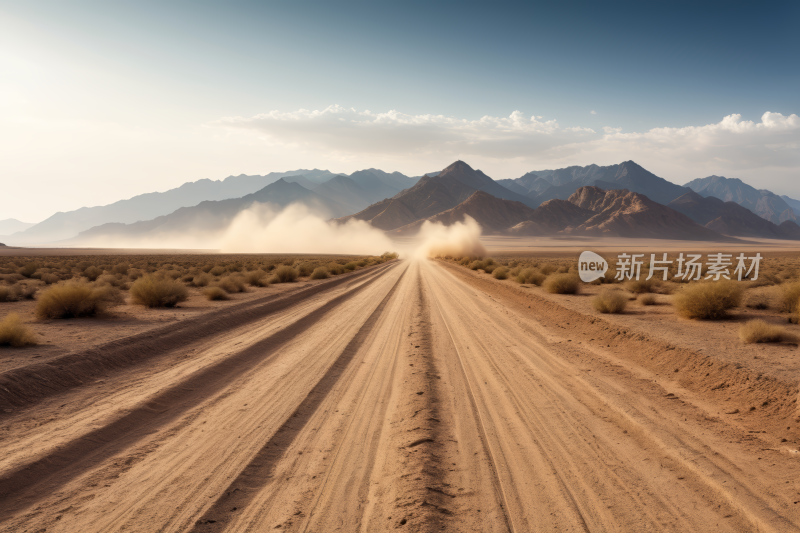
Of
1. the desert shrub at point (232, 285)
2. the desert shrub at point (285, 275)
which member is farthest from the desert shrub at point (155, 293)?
the desert shrub at point (285, 275)

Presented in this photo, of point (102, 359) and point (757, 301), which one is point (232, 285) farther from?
point (757, 301)

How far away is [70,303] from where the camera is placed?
39.2ft

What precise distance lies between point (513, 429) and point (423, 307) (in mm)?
10015

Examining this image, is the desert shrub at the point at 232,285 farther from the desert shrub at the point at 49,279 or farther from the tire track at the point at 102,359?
the desert shrub at the point at 49,279

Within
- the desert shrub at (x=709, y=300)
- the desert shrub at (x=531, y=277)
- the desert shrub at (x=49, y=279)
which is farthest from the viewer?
the desert shrub at (x=531, y=277)

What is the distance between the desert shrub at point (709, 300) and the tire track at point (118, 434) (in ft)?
40.3

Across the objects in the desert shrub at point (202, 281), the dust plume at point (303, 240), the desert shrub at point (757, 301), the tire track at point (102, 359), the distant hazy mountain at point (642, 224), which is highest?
the distant hazy mountain at point (642, 224)

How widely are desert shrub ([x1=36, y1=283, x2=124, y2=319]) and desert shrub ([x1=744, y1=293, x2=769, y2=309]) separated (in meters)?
21.2

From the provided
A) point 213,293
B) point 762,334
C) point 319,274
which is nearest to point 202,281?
point 213,293

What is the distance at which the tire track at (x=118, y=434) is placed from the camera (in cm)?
397

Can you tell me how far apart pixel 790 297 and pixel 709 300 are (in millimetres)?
2707

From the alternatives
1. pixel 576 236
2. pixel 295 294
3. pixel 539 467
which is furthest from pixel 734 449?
pixel 576 236

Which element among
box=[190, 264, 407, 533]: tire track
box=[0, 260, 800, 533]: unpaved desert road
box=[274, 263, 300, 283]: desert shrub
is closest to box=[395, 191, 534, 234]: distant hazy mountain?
box=[274, 263, 300, 283]: desert shrub

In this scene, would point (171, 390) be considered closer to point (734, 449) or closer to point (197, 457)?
point (197, 457)
